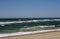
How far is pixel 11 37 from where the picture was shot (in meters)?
8.44

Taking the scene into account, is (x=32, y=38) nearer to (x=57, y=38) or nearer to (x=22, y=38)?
(x=22, y=38)

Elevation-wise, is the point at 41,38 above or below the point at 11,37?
below

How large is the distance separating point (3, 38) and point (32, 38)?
5.28ft

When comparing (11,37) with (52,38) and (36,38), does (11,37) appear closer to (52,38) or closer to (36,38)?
(36,38)

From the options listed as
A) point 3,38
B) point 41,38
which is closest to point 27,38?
point 41,38

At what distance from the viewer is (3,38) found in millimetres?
8117

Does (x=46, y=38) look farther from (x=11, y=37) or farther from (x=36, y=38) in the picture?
(x=11, y=37)

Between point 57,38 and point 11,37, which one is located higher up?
point 11,37

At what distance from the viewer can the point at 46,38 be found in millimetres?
8234

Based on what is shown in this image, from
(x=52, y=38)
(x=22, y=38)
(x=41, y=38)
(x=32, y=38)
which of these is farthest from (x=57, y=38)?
(x=22, y=38)

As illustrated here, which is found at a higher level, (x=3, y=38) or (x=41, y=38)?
(x=3, y=38)

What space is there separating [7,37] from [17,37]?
0.57m

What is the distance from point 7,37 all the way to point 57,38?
284 centimetres

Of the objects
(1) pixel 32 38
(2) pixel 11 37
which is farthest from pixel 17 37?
(1) pixel 32 38
